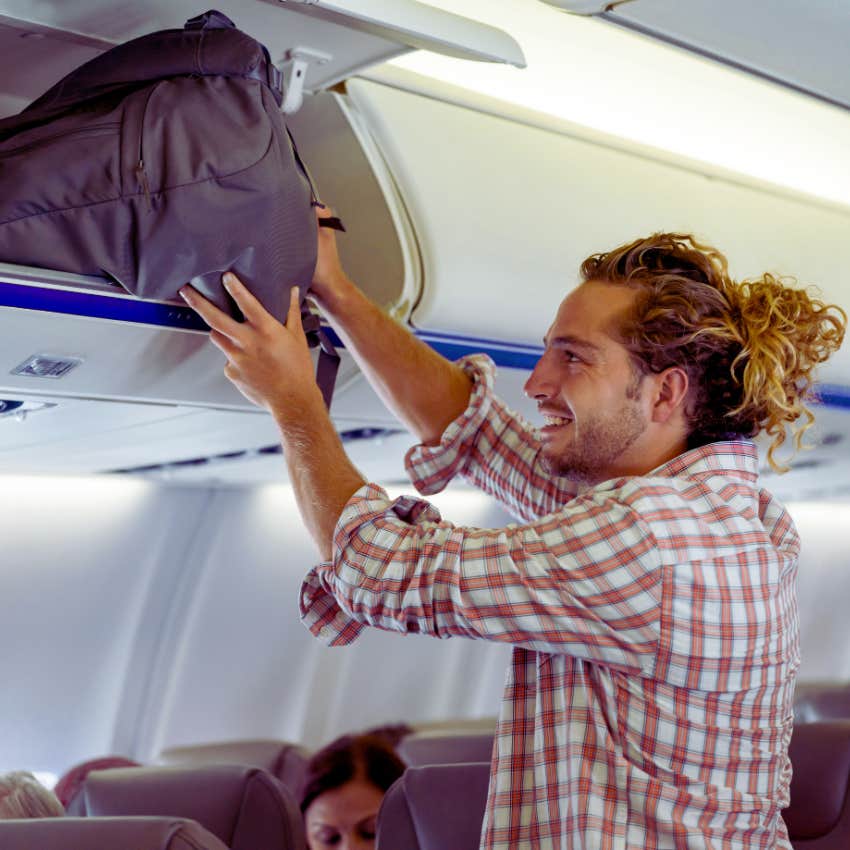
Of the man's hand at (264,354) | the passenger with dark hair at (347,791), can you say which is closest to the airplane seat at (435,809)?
the man's hand at (264,354)

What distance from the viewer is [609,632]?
7.52 feet

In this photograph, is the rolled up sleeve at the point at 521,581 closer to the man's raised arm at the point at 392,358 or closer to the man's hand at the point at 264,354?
the man's hand at the point at 264,354

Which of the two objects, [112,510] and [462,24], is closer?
[462,24]

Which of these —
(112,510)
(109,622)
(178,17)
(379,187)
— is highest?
(178,17)

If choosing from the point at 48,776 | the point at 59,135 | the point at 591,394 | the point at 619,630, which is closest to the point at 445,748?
the point at 591,394

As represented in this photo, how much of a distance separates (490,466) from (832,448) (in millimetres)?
2928

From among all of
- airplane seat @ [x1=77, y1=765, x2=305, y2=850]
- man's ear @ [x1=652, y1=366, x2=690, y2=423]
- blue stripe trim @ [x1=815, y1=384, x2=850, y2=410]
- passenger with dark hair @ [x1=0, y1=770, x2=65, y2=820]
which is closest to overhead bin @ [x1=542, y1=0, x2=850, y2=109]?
man's ear @ [x1=652, y1=366, x2=690, y2=423]

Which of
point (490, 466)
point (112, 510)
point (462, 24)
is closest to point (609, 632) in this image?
point (490, 466)

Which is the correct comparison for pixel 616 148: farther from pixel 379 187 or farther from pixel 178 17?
pixel 178 17

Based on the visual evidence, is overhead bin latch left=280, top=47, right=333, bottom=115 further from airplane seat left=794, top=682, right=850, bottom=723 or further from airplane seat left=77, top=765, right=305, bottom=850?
airplane seat left=794, top=682, right=850, bottom=723

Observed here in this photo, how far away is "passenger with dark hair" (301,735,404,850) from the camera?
4.86 meters

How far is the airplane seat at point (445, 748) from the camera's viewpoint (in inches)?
178

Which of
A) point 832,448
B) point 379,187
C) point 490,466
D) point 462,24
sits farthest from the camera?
point 832,448

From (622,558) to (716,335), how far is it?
1.89 ft
